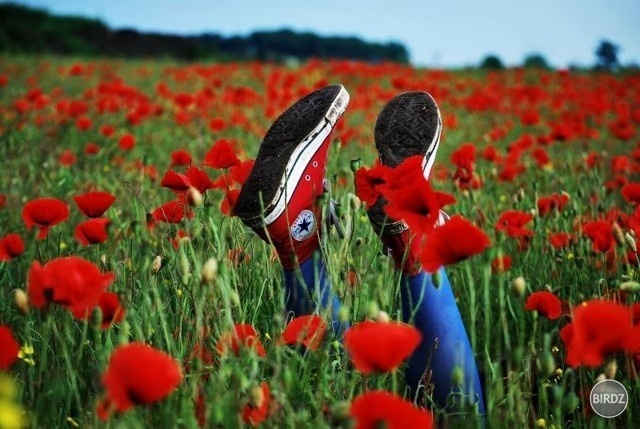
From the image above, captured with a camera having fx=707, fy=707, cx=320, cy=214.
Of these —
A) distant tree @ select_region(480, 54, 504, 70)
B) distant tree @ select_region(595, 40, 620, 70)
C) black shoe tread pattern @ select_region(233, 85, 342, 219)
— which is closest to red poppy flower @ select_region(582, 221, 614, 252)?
black shoe tread pattern @ select_region(233, 85, 342, 219)

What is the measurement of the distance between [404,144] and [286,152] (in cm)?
28

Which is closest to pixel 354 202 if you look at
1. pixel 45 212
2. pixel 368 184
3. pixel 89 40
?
pixel 368 184

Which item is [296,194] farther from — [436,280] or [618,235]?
[618,235]

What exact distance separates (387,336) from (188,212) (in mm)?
992

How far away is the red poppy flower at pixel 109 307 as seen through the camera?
1.26 m

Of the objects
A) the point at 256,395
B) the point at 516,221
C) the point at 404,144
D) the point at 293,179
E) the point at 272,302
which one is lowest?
the point at 272,302

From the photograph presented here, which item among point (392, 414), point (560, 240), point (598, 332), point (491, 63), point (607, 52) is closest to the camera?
point (392, 414)

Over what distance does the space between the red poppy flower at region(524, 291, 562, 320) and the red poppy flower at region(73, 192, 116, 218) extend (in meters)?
0.98

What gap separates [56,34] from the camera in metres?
16.8

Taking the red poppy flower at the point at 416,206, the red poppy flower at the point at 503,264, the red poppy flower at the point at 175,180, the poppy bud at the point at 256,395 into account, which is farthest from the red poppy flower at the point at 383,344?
the red poppy flower at the point at 175,180

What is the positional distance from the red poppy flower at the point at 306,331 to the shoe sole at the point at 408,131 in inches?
11.1

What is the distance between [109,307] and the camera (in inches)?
50.3

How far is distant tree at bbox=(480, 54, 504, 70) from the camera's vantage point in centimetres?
1275

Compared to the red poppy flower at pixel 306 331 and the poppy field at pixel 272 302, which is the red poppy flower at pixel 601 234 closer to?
the poppy field at pixel 272 302
